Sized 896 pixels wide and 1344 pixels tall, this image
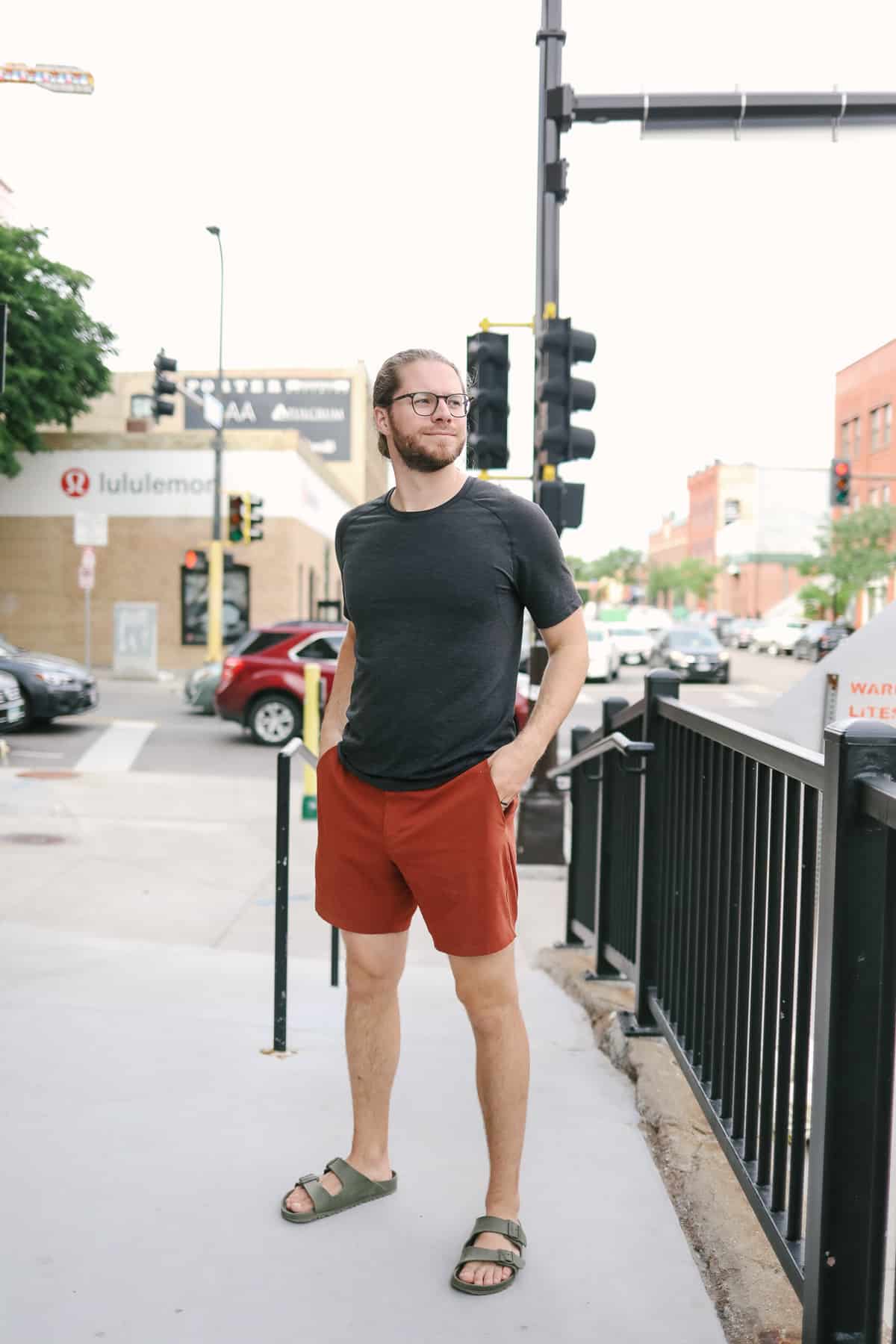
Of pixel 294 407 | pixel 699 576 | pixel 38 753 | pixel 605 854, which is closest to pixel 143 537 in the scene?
pixel 38 753

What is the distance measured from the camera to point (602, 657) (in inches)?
1330

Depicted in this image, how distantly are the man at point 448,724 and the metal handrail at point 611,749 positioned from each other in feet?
4.34

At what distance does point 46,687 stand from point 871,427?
49046mm

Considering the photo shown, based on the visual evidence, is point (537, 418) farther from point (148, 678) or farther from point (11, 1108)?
point (148, 678)

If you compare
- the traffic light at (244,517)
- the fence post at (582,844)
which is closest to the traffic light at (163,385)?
the traffic light at (244,517)

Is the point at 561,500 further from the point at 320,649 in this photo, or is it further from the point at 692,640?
the point at 692,640

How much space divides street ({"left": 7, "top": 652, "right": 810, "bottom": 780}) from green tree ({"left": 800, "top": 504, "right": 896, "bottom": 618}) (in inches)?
1158

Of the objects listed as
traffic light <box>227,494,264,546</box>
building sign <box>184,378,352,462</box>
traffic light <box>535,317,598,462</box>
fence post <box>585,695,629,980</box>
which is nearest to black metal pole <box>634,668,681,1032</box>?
fence post <box>585,695,629,980</box>

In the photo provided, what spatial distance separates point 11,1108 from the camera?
354cm

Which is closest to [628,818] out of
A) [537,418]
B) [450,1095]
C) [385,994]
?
[450,1095]

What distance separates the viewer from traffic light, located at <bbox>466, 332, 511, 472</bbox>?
9.84 meters

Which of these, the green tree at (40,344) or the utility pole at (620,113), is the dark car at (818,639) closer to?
the green tree at (40,344)

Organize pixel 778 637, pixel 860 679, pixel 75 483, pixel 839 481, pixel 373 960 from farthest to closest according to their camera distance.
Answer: pixel 778 637 → pixel 839 481 → pixel 75 483 → pixel 860 679 → pixel 373 960

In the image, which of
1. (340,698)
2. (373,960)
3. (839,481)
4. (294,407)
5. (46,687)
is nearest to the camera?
(373,960)
